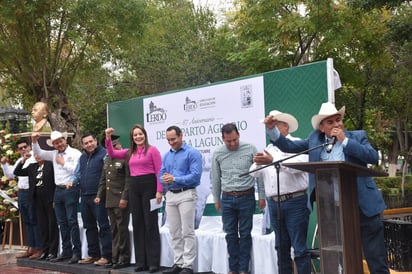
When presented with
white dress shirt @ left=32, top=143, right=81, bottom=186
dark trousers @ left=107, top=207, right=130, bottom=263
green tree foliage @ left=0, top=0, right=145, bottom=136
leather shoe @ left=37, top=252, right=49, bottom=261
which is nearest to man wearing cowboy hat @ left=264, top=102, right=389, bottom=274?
dark trousers @ left=107, top=207, right=130, bottom=263

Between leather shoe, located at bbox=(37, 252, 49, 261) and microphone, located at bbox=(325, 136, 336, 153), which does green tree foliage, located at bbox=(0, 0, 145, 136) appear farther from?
microphone, located at bbox=(325, 136, 336, 153)

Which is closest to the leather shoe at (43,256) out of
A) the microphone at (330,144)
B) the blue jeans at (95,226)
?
the blue jeans at (95,226)

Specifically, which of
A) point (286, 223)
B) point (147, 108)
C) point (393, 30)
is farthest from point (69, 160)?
point (393, 30)

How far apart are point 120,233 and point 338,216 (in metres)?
4.55

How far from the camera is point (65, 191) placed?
9.12 m

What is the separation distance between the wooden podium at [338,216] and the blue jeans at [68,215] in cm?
527

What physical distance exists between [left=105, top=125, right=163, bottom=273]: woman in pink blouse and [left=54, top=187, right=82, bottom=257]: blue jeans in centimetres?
133

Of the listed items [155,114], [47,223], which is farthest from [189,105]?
[47,223]

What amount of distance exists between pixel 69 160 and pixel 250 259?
344 centimetres

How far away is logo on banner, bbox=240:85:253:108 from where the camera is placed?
8.26 metres

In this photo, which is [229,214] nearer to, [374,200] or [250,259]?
[250,259]

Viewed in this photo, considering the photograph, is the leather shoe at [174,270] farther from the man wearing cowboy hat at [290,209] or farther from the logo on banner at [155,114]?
the logo on banner at [155,114]

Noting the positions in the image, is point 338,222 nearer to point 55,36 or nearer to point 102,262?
point 102,262

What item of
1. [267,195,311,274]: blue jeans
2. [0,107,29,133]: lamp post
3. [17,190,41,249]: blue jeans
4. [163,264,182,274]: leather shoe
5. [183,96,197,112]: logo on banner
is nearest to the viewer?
[267,195,311,274]: blue jeans
